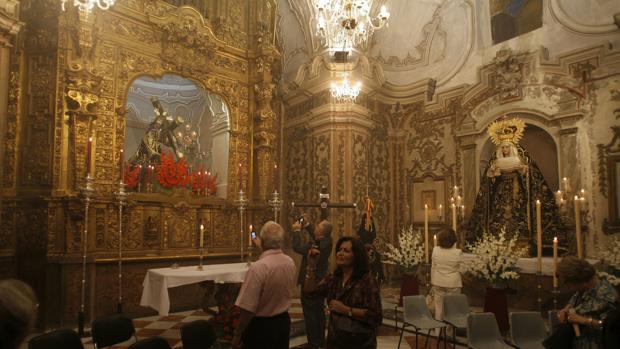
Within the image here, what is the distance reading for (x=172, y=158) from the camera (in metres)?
8.66

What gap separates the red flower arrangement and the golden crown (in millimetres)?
6199

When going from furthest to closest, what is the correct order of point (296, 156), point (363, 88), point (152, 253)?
point (296, 156) → point (363, 88) → point (152, 253)

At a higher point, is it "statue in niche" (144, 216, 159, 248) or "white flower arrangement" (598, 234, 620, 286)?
"statue in niche" (144, 216, 159, 248)

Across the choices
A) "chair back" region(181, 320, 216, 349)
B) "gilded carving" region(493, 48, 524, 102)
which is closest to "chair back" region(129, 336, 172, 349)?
"chair back" region(181, 320, 216, 349)

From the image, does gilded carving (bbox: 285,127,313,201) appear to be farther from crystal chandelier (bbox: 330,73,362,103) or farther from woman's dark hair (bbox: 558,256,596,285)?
woman's dark hair (bbox: 558,256,596,285)

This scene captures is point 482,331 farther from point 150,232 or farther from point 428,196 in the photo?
point 428,196

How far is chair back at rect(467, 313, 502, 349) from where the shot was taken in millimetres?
4161

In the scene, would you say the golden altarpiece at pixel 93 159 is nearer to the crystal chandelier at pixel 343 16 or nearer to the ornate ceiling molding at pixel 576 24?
the crystal chandelier at pixel 343 16

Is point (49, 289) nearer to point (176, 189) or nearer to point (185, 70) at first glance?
point (176, 189)

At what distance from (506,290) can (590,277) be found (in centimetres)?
309

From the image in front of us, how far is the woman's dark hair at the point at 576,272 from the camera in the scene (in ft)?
9.75

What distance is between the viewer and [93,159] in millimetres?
7121

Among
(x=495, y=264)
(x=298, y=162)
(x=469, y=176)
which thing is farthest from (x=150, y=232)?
(x=469, y=176)

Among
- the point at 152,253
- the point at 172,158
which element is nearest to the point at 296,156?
the point at 172,158
